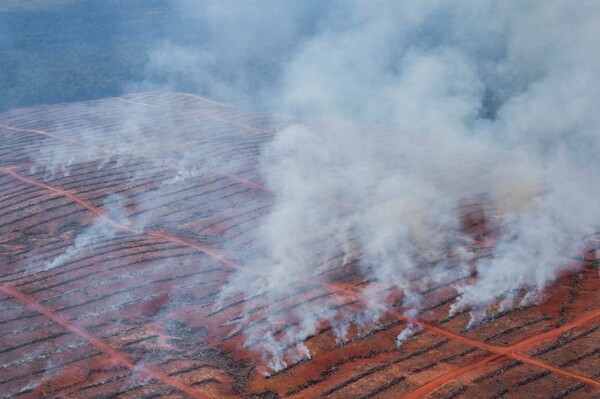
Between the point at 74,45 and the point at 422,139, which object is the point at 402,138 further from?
the point at 74,45

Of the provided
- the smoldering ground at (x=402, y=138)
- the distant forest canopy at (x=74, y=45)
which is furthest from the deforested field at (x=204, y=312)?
the distant forest canopy at (x=74, y=45)

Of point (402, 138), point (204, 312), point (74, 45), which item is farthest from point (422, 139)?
point (74, 45)

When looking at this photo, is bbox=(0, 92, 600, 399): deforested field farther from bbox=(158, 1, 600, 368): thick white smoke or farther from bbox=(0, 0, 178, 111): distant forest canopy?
bbox=(0, 0, 178, 111): distant forest canopy

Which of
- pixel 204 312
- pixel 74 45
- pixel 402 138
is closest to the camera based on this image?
pixel 204 312

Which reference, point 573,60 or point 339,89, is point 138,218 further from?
point 573,60

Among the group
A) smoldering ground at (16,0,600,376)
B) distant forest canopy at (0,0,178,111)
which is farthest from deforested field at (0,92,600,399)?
distant forest canopy at (0,0,178,111)
